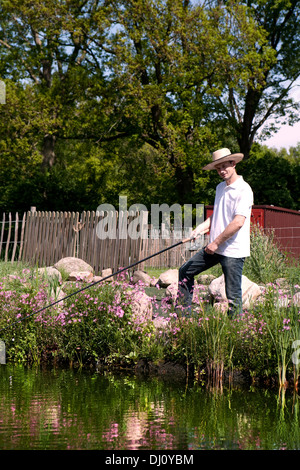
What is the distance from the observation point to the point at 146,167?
29828 millimetres

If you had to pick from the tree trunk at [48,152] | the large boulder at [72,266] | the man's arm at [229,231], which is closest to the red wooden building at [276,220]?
the large boulder at [72,266]

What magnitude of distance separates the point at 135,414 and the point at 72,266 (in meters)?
9.47

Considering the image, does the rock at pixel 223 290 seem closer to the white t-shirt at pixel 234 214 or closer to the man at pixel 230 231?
the man at pixel 230 231

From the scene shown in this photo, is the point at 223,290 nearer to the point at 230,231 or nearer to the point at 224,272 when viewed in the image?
the point at 224,272

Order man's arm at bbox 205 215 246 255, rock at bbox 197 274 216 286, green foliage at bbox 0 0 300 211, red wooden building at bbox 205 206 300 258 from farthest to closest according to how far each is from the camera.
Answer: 1. green foliage at bbox 0 0 300 211
2. red wooden building at bbox 205 206 300 258
3. rock at bbox 197 274 216 286
4. man's arm at bbox 205 215 246 255

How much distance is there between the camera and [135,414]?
4.82 m

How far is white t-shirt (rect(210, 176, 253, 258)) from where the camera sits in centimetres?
633

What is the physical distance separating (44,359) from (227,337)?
2266 mm

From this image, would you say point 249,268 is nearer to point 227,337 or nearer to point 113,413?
point 227,337

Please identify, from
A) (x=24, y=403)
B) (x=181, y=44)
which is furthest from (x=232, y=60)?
(x=24, y=403)

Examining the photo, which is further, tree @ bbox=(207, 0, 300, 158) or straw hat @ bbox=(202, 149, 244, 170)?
tree @ bbox=(207, 0, 300, 158)

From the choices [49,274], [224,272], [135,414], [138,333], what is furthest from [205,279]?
[135,414]

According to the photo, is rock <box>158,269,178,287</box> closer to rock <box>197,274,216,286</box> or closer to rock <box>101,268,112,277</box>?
rock <box>197,274,216,286</box>

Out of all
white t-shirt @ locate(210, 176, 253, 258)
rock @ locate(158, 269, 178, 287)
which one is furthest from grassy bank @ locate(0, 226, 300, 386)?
rock @ locate(158, 269, 178, 287)
